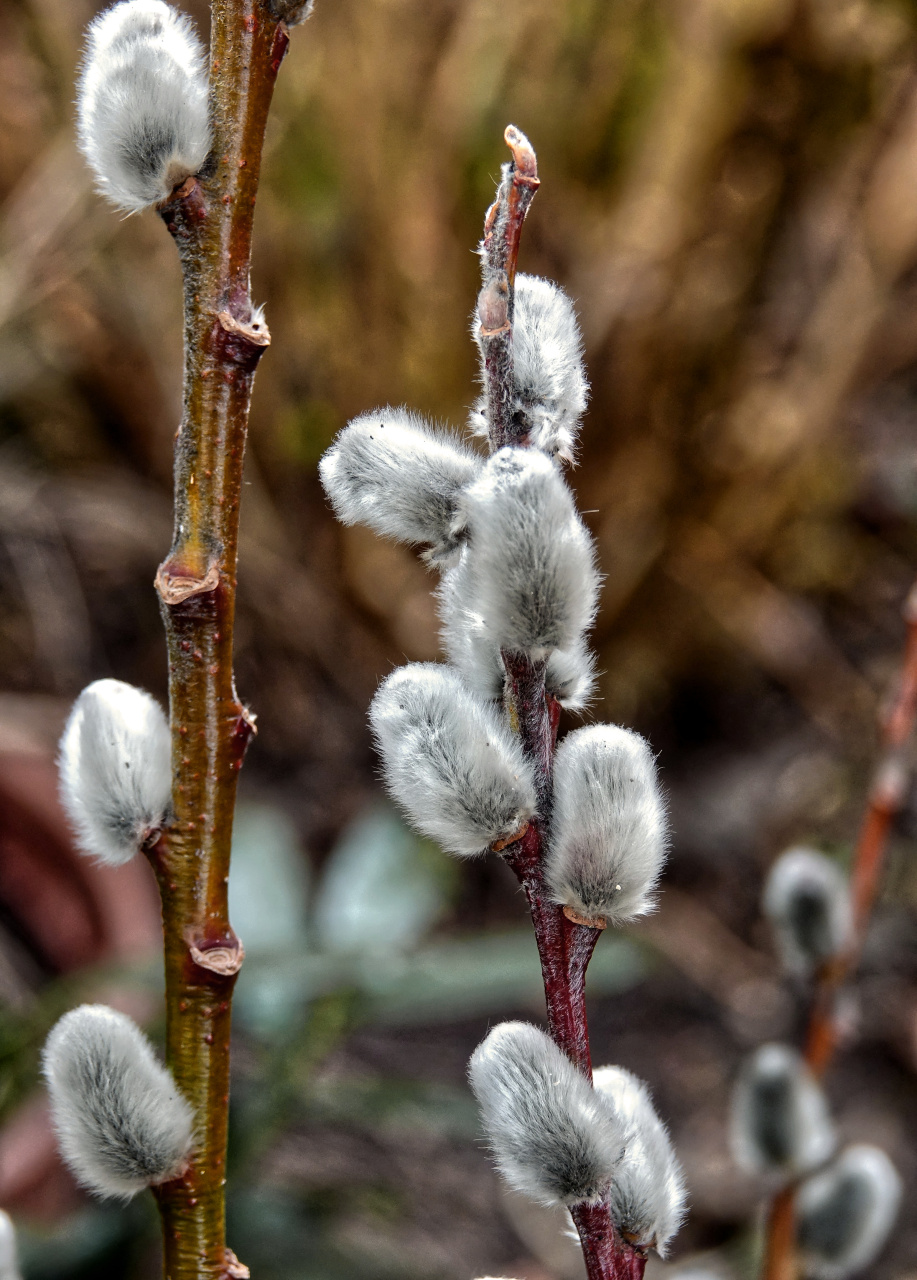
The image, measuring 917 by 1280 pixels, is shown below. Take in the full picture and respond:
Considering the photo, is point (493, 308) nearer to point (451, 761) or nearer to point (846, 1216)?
point (451, 761)

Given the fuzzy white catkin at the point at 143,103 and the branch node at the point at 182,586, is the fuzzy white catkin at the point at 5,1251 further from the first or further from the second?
the fuzzy white catkin at the point at 143,103

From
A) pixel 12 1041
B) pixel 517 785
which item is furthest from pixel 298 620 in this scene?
pixel 517 785

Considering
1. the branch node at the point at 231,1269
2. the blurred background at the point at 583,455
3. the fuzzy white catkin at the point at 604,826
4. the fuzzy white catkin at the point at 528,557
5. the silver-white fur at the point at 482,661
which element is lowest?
the branch node at the point at 231,1269

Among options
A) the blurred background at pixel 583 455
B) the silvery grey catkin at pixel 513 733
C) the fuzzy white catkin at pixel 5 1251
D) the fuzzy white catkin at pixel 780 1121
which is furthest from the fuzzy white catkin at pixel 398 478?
the blurred background at pixel 583 455

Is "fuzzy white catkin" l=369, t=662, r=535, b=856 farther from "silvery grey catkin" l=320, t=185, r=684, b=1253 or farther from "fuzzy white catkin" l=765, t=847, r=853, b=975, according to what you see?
"fuzzy white catkin" l=765, t=847, r=853, b=975

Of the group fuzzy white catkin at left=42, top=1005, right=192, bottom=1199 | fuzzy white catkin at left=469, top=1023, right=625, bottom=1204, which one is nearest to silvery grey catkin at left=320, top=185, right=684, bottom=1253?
fuzzy white catkin at left=469, top=1023, right=625, bottom=1204
